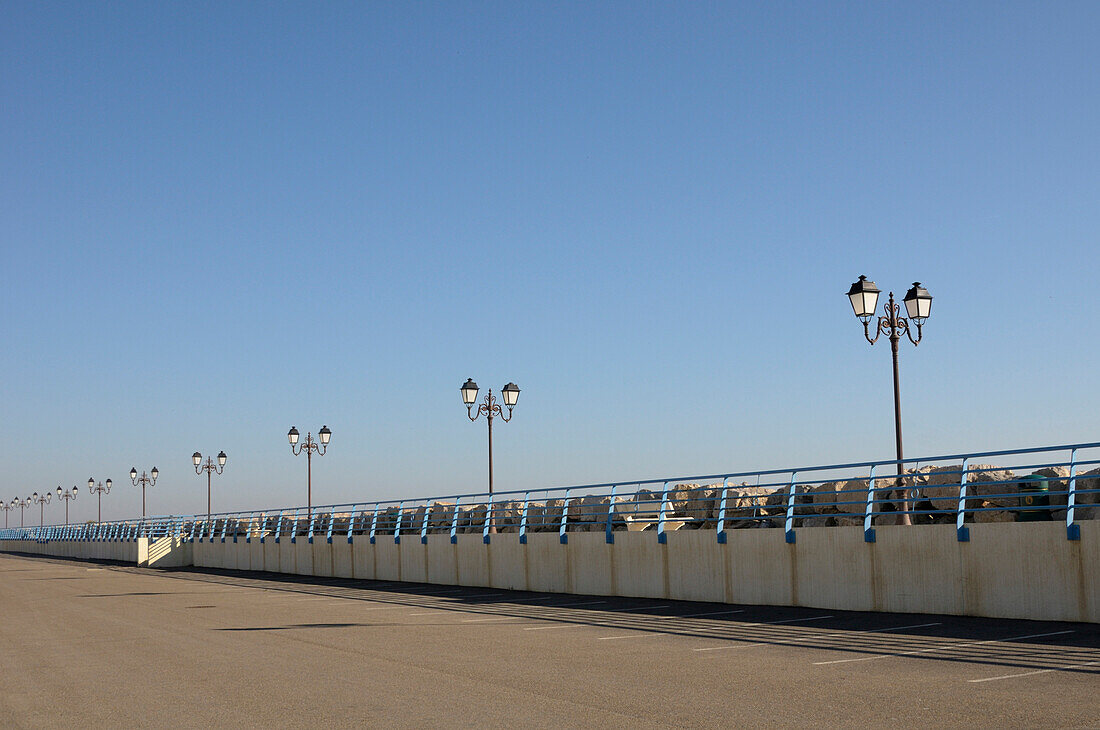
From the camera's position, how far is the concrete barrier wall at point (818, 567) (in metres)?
14.8

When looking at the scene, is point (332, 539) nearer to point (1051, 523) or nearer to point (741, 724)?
point (1051, 523)

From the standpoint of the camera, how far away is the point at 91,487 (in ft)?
276

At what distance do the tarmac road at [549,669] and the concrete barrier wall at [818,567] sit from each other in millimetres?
473

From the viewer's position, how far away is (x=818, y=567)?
59.8 ft

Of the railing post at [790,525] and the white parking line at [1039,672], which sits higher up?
the railing post at [790,525]

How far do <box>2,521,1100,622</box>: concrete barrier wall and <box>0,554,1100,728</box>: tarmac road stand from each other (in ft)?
1.55

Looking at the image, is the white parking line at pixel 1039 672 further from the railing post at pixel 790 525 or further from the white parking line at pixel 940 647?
the railing post at pixel 790 525

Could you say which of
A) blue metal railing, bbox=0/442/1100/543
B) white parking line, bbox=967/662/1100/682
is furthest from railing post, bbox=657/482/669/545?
white parking line, bbox=967/662/1100/682

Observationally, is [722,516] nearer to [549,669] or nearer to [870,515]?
[870,515]

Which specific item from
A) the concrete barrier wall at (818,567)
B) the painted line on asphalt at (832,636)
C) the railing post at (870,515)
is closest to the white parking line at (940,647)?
the concrete barrier wall at (818,567)

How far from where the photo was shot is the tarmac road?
8.46m

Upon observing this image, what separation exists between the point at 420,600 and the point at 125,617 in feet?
19.3

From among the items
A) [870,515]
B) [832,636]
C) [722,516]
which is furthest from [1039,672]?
[722,516]

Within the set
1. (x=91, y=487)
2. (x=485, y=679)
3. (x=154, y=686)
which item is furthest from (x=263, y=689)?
(x=91, y=487)
